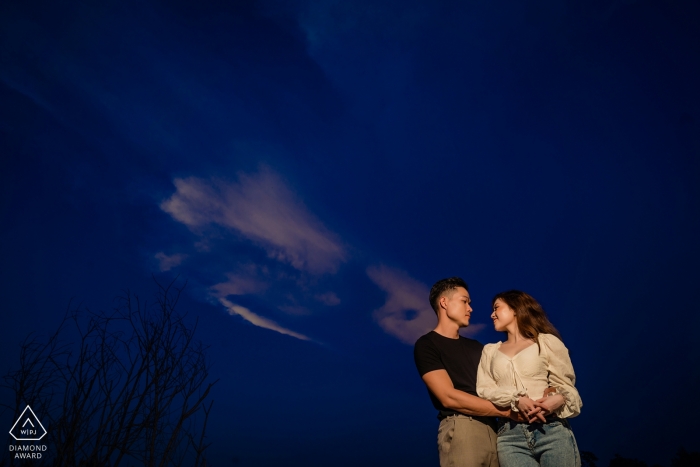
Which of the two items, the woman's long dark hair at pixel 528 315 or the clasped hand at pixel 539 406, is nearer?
the clasped hand at pixel 539 406

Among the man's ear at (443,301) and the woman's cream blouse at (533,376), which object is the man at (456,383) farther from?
the woman's cream blouse at (533,376)

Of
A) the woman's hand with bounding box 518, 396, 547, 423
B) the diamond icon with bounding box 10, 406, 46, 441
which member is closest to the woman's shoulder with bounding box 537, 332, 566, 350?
the woman's hand with bounding box 518, 396, 547, 423

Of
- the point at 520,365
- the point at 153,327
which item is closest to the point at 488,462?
the point at 520,365

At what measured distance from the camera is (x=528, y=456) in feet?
6.98

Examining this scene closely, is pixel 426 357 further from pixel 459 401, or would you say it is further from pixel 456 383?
pixel 459 401

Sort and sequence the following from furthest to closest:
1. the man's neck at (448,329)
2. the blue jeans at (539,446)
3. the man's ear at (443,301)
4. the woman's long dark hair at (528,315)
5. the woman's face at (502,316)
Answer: the man's ear at (443,301) < the man's neck at (448,329) < the woman's face at (502,316) < the woman's long dark hair at (528,315) < the blue jeans at (539,446)

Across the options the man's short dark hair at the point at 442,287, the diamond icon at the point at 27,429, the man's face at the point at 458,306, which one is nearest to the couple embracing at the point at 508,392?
the man's face at the point at 458,306

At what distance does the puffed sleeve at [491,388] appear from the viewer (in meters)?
2.17

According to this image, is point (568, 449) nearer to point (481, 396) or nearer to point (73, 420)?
point (481, 396)

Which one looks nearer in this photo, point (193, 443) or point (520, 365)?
point (520, 365)

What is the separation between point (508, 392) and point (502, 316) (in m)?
0.62

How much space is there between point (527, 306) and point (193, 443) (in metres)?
2.69

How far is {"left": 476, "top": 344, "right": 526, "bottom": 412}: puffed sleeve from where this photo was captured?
2.17 m

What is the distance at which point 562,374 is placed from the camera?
2250 mm
